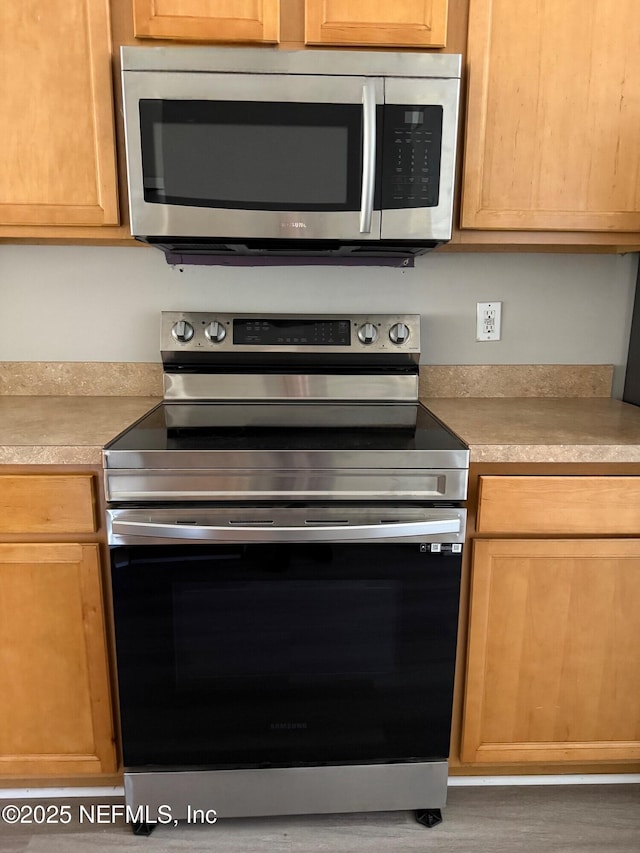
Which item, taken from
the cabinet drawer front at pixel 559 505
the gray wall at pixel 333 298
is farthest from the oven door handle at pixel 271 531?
the gray wall at pixel 333 298

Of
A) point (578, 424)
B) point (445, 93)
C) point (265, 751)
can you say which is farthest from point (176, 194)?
point (265, 751)

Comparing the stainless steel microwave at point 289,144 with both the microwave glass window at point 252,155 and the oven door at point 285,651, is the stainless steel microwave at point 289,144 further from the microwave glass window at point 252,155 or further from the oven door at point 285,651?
the oven door at point 285,651

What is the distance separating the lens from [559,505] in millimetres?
1294

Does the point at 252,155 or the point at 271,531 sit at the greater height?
the point at 252,155

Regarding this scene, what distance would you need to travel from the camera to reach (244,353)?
1.65 metres

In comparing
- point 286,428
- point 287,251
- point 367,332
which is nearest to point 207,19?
point 287,251

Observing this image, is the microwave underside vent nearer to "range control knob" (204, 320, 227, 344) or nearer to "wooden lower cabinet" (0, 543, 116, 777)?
"range control knob" (204, 320, 227, 344)

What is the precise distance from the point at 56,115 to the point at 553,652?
1.74 m

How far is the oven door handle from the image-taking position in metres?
1.20

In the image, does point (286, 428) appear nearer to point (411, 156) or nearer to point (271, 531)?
point (271, 531)

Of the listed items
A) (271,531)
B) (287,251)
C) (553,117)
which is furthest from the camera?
(287,251)

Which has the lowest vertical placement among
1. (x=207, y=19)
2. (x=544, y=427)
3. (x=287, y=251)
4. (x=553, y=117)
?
(x=544, y=427)

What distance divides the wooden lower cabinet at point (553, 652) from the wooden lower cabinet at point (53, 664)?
867 mm

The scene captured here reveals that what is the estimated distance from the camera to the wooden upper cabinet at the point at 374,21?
132cm
